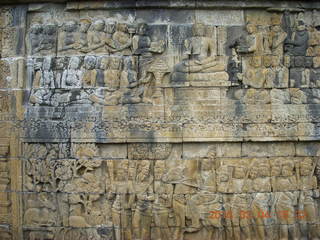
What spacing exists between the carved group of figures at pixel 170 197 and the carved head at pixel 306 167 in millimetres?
19

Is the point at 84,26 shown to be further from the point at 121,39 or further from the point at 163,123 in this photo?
the point at 163,123

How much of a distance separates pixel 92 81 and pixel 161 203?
270 cm

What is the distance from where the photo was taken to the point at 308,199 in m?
7.91

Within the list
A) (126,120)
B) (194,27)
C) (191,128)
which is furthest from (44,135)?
(194,27)

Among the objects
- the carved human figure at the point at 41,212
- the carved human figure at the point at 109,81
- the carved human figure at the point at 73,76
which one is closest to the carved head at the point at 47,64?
the carved human figure at the point at 73,76

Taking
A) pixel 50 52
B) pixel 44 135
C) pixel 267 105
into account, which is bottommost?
pixel 44 135

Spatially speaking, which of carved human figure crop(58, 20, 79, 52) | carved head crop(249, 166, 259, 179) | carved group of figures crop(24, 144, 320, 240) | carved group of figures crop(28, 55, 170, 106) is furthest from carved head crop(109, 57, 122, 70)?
carved head crop(249, 166, 259, 179)

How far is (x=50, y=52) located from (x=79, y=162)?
88.7 inches

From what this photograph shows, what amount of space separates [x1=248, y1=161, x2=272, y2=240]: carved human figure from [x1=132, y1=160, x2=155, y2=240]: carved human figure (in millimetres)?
1942

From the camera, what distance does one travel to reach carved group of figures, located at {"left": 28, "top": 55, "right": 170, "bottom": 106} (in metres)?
7.80

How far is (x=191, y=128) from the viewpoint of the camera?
25.3 ft

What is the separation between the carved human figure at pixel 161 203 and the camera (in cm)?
770

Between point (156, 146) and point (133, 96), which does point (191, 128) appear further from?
point (133, 96)

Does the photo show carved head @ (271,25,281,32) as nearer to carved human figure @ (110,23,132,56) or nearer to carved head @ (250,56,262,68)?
carved head @ (250,56,262,68)
